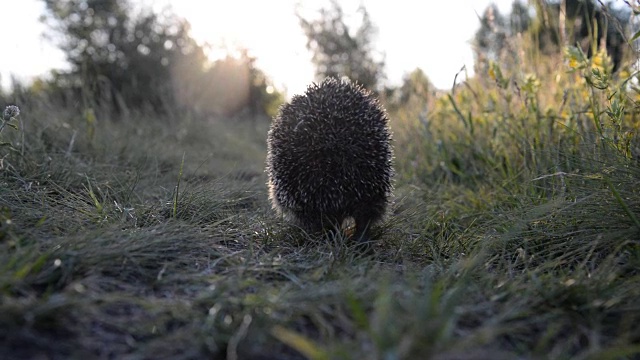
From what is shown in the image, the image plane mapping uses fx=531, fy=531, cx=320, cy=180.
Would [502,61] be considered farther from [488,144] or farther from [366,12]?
[366,12]

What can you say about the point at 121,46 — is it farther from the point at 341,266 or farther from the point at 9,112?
the point at 341,266

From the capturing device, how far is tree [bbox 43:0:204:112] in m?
12.9

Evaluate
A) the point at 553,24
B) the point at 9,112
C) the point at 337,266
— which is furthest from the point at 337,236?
the point at 553,24

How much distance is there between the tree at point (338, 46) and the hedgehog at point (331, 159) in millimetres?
8798

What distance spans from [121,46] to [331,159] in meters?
11.9

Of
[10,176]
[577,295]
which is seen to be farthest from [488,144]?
[10,176]

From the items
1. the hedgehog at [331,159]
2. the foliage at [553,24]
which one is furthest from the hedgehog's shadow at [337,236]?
the foliage at [553,24]

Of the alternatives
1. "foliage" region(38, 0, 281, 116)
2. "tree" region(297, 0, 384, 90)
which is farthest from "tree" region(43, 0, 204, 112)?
"tree" region(297, 0, 384, 90)

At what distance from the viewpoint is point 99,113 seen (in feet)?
27.1

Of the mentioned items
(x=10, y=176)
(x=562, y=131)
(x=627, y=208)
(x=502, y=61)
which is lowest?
(x=10, y=176)

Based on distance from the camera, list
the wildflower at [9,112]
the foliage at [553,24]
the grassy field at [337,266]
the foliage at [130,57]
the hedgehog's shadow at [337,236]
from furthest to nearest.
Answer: the foliage at [130,57] < the foliage at [553,24] < the hedgehog's shadow at [337,236] < the wildflower at [9,112] < the grassy field at [337,266]

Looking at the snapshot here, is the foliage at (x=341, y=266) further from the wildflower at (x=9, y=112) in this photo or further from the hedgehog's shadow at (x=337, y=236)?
the wildflower at (x=9, y=112)

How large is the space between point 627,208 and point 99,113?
750cm

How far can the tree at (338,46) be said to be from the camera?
1288cm
